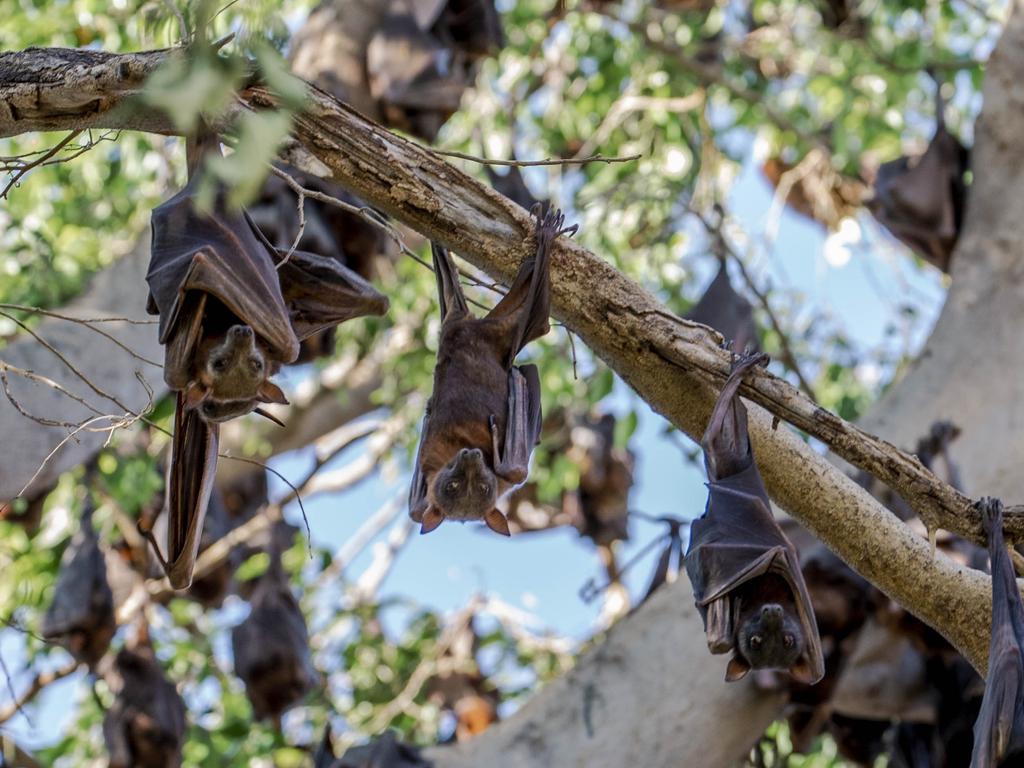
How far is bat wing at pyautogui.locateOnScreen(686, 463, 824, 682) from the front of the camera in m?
3.60

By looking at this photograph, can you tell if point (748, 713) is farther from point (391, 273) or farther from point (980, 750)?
point (391, 273)

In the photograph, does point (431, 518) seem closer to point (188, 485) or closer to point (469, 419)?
point (469, 419)

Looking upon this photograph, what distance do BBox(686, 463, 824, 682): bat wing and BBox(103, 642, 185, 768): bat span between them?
536cm

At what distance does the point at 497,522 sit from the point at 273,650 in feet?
15.4

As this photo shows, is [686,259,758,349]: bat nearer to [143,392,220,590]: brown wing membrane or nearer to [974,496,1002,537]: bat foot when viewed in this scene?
[974,496,1002,537]: bat foot

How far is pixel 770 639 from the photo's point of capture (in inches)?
152

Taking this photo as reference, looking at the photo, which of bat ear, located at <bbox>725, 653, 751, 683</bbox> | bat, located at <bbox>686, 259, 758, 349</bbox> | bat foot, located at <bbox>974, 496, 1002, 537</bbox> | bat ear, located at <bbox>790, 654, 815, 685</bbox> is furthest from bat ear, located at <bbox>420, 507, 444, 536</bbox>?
bat, located at <bbox>686, 259, 758, 349</bbox>

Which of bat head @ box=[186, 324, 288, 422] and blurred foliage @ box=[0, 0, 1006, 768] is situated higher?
bat head @ box=[186, 324, 288, 422]

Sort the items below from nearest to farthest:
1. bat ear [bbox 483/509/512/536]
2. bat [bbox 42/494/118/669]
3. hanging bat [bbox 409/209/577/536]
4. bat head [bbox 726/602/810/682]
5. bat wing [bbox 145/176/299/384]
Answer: bat wing [bbox 145/176/299/384] → bat head [bbox 726/602/810/682] → hanging bat [bbox 409/209/577/536] → bat ear [bbox 483/509/512/536] → bat [bbox 42/494/118/669]

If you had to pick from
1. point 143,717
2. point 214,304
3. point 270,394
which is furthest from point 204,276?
point 143,717

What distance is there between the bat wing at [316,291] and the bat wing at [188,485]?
0.41m

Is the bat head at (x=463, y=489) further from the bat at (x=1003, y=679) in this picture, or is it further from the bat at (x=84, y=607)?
the bat at (x=84, y=607)

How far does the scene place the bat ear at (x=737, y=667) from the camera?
12.8 feet

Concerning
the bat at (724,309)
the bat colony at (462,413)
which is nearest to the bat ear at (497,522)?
the bat colony at (462,413)
